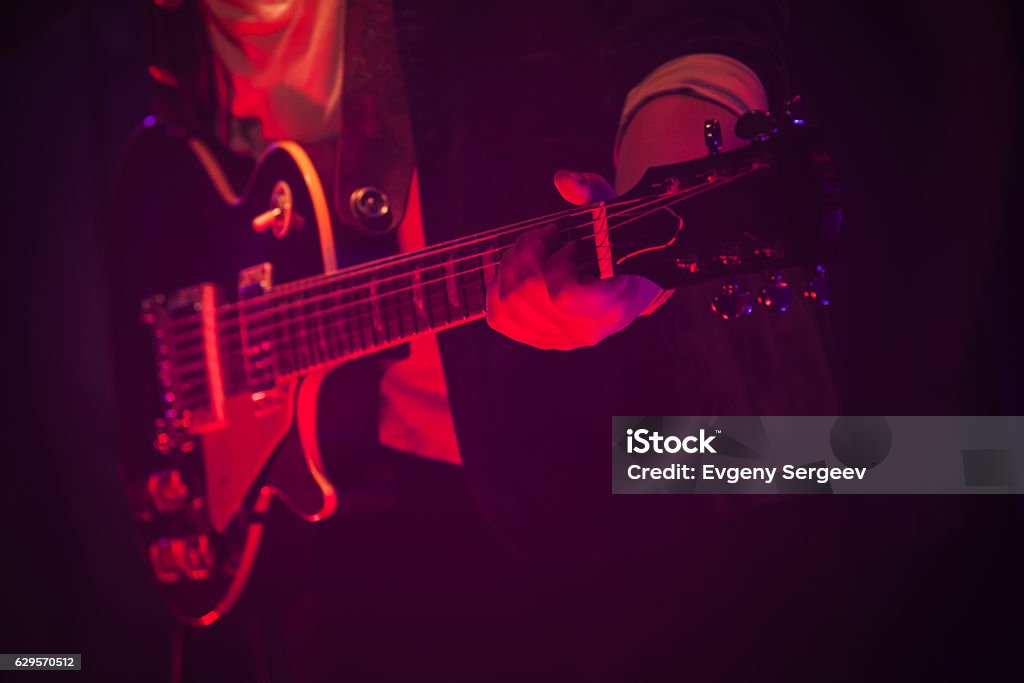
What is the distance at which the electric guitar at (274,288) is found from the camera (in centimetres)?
50

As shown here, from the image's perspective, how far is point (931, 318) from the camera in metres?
0.71

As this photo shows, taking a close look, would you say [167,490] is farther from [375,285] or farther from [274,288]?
[375,285]

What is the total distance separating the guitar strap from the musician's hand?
0.67ft

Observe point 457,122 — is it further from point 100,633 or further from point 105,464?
point 100,633

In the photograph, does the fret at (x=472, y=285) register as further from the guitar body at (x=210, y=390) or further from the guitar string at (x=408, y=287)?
the guitar body at (x=210, y=390)

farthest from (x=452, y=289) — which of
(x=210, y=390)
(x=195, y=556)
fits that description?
(x=195, y=556)

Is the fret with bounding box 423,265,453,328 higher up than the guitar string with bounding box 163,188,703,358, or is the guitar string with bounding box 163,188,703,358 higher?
the guitar string with bounding box 163,188,703,358

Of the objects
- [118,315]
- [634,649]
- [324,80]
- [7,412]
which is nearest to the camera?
[634,649]

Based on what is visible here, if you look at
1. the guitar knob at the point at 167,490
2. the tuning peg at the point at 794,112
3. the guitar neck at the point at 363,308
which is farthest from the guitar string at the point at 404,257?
the guitar knob at the point at 167,490

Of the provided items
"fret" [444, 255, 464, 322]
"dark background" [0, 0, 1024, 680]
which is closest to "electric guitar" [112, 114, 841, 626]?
"fret" [444, 255, 464, 322]

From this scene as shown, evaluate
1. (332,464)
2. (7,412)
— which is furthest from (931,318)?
(7,412)

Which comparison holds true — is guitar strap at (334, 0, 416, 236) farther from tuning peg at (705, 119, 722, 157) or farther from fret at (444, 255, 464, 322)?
tuning peg at (705, 119, 722, 157)

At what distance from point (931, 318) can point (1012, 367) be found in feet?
0.28

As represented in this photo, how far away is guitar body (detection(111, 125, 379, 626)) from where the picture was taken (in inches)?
30.4
